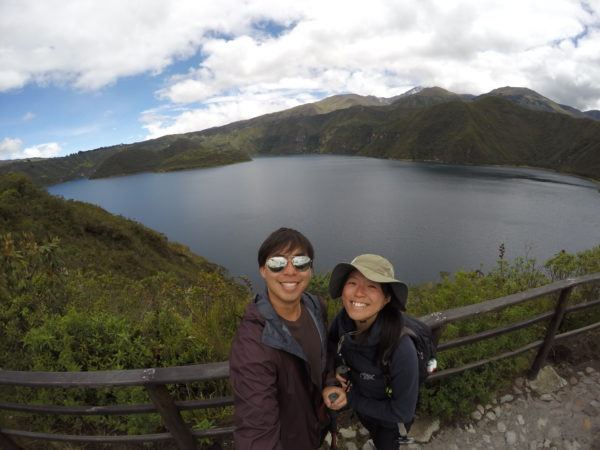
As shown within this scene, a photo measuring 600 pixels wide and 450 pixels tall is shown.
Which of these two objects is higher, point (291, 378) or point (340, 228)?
point (291, 378)

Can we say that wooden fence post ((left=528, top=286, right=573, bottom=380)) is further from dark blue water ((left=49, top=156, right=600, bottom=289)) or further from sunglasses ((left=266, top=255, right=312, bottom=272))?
dark blue water ((left=49, top=156, right=600, bottom=289))

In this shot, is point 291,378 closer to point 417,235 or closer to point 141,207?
point 417,235

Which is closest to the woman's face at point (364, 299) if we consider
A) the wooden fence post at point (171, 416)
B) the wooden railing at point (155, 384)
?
the wooden railing at point (155, 384)

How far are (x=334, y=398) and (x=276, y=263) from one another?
83 cm

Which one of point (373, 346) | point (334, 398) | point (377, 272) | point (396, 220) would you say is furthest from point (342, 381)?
point (396, 220)

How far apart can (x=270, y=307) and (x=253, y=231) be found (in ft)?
158

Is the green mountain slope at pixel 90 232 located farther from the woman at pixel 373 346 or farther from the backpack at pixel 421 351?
the backpack at pixel 421 351

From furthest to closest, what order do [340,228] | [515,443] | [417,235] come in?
[340,228] → [417,235] → [515,443]

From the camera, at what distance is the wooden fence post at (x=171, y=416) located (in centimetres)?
215

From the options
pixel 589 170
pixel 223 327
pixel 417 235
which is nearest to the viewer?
pixel 223 327

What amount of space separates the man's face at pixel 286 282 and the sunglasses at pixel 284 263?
0.01m

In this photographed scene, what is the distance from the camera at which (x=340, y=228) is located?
1932 inches

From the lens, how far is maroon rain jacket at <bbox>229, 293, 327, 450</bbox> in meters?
1.58

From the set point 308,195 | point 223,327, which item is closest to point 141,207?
Result: point 308,195
